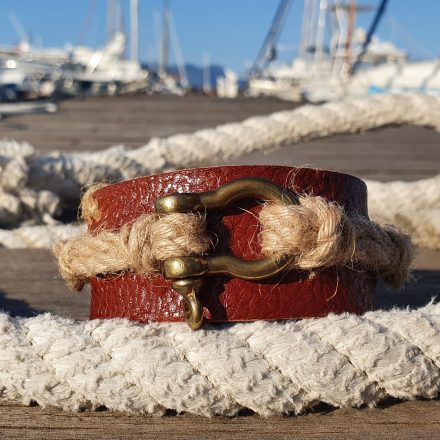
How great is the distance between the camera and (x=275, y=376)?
877mm

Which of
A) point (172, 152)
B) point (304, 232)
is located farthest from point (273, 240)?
point (172, 152)

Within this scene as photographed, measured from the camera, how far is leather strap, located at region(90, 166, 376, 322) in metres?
0.92

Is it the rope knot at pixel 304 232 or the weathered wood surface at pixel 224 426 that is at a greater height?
the rope knot at pixel 304 232

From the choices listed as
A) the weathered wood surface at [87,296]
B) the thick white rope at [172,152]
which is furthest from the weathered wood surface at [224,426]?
the thick white rope at [172,152]

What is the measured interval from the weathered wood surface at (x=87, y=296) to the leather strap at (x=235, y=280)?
5.3 inches

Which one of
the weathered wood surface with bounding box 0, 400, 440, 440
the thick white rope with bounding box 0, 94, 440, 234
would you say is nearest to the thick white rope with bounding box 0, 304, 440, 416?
the weathered wood surface with bounding box 0, 400, 440, 440

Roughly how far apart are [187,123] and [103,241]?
358cm

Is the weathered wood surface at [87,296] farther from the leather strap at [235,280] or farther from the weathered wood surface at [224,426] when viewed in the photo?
the leather strap at [235,280]

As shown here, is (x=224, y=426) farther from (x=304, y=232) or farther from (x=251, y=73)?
(x=251, y=73)

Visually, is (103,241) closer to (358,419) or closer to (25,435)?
(25,435)

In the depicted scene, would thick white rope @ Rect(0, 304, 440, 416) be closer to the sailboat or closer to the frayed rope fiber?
the frayed rope fiber

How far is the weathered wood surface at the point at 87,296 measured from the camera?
0.85 meters

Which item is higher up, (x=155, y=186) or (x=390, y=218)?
(x=155, y=186)

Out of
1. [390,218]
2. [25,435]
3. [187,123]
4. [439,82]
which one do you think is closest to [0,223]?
[390,218]
